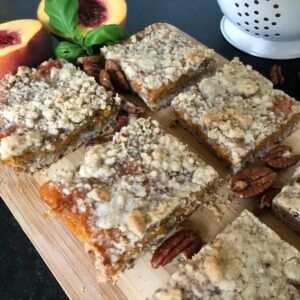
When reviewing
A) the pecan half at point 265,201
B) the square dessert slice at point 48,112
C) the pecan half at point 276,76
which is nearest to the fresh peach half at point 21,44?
the square dessert slice at point 48,112

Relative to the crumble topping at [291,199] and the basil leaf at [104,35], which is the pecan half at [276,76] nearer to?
the crumble topping at [291,199]

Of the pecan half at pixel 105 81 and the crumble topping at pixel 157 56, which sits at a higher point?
the crumble topping at pixel 157 56

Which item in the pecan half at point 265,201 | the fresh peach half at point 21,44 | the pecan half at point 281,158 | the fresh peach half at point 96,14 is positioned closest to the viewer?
the pecan half at point 265,201

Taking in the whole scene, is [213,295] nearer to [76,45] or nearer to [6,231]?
[6,231]

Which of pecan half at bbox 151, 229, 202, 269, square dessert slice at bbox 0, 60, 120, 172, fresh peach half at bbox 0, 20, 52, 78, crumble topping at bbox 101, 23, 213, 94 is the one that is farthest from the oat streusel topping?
fresh peach half at bbox 0, 20, 52, 78

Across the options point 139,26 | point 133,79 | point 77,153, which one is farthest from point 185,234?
point 139,26

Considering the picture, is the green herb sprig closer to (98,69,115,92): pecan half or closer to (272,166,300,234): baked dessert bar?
(98,69,115,92): pecan half
